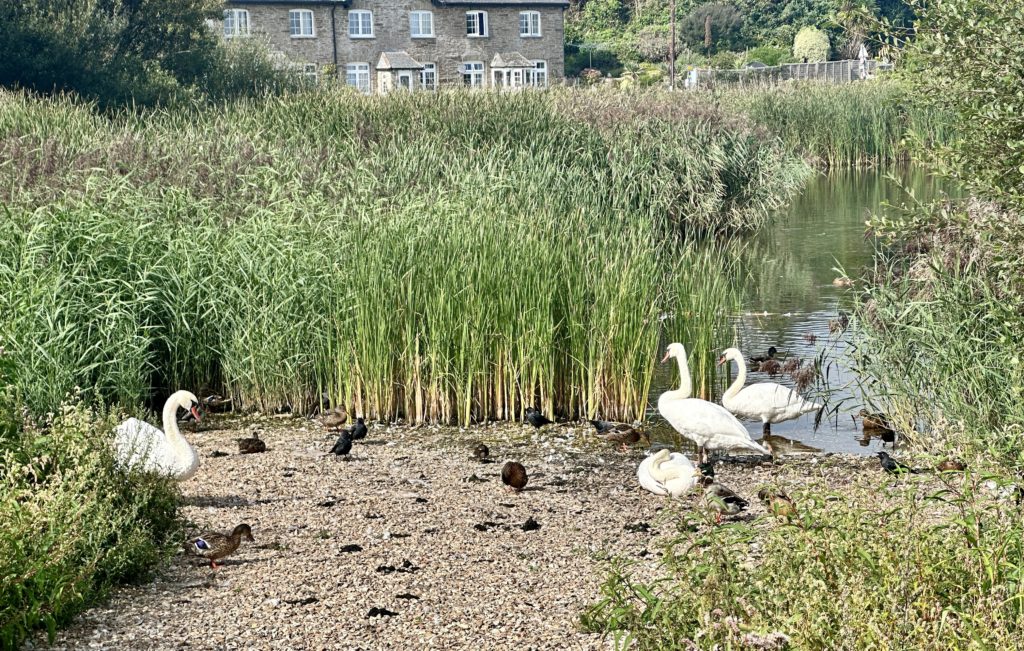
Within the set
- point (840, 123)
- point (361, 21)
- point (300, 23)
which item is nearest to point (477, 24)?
point (361, 21)

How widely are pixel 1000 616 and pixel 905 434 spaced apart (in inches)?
184

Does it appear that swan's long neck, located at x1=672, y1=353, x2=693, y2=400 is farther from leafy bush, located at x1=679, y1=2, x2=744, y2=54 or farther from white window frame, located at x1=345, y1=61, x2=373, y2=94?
leafy bush, located at x1=679, y1=2, x2=744, y2=54

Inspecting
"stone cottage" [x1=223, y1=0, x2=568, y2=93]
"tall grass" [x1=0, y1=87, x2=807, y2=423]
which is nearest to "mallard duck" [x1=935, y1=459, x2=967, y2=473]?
"tall grass" [x1=0, y1=87, x2=807, y2=423]

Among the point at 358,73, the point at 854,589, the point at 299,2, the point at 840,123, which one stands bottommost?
the point at 854,589

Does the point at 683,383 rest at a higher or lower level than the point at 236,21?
lower

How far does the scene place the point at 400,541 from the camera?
20.3ft

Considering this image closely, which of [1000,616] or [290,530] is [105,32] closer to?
[290,530]

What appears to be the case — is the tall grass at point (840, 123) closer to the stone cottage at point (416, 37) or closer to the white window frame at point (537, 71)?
the stone cottage at point (416, 37)

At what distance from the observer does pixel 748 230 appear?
1950 centimetres

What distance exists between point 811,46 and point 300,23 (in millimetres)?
24099

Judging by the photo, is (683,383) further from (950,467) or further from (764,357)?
(950,467)

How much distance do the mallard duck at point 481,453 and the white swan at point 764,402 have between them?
196 cm

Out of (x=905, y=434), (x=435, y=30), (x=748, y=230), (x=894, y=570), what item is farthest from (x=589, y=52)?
(x=894, y=570)

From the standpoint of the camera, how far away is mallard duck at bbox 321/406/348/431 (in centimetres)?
893
